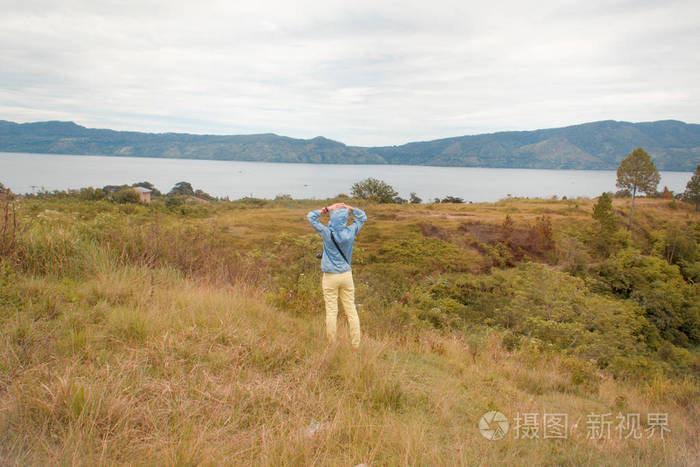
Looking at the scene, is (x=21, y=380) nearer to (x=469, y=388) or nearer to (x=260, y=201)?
(x=469, y=388)

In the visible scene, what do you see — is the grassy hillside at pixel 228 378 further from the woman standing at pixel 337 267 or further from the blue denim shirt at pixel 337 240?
the blue denim shirt at pixel 337 240

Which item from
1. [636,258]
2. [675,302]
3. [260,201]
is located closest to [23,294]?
[675,302]

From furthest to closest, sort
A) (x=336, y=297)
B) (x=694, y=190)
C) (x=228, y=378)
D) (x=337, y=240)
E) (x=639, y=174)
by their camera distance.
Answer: (x=694, y=190) → (x=639, y=174) → (x=336, y=297) → (x=337, y=240) → (x=228, y=378)

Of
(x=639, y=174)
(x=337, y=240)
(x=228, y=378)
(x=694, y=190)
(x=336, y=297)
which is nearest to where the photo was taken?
(x=228, y=378)

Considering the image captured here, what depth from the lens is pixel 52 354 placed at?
3252 mm

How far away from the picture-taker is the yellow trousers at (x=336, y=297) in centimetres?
487

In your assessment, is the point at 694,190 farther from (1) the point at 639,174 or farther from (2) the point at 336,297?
(2) the point at 336,297

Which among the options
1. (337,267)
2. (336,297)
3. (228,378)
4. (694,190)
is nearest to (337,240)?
(337,267)

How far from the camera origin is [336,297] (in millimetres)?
5047

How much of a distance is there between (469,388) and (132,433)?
3.31 meters

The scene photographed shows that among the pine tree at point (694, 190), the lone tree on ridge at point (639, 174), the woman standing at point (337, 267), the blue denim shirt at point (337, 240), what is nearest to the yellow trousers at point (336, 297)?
the woman standing at point (337, 267)

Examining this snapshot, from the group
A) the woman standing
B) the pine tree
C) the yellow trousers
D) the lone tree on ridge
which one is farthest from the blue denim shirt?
the pine tree

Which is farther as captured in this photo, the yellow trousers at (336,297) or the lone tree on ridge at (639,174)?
the lone tree on ridge at (639,174)

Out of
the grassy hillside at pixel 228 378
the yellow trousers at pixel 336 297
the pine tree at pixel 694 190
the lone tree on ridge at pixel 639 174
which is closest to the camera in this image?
the grassy hillside at pixel 228 378
